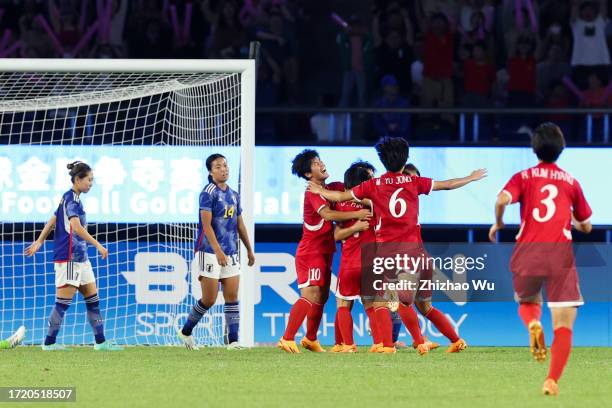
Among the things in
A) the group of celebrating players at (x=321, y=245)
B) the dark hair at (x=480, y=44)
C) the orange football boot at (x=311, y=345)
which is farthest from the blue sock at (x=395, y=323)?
the dark hair at (x=480, y=44)

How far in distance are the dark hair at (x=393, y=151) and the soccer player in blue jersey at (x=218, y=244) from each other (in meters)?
1.60

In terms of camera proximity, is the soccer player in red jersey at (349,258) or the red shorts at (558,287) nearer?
the red shorts at (558,287)

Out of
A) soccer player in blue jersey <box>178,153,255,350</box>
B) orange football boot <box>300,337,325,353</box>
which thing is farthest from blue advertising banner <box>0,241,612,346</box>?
orange football boot <box>300,337,325,353</box>

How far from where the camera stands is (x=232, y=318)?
12.1 m

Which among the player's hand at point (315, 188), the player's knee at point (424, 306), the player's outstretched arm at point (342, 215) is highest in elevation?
the player's hand at point (315, 188)

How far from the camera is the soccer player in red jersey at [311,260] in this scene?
12023mm

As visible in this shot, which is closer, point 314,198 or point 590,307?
point 314,198

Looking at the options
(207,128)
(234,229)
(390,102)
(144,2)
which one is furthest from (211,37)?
(234,229)

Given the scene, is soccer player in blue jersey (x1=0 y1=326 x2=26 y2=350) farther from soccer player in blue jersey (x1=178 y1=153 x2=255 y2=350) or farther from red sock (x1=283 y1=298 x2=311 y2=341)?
red sock (x1=283 y1=298 x2=311 y2=341)

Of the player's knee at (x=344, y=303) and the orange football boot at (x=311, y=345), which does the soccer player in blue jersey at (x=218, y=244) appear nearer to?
the orange football boot at (x=311, y=345)

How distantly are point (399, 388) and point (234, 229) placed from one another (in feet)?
12.8

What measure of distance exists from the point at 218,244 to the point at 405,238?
1797 millimetres

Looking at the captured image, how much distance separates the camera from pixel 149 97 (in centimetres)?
1499

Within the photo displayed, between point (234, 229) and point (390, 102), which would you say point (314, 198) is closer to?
point (234, 229)
